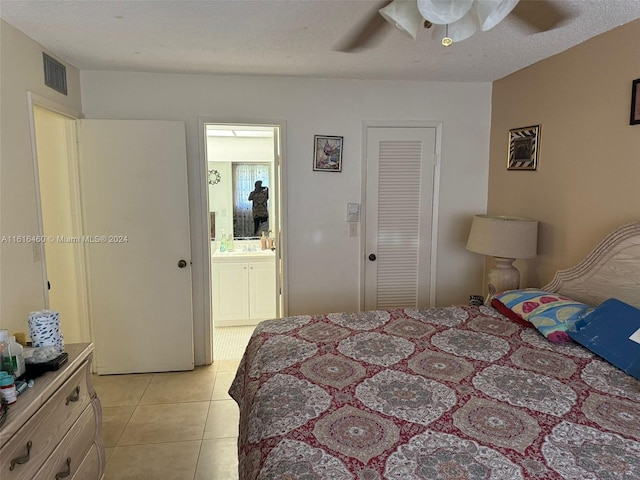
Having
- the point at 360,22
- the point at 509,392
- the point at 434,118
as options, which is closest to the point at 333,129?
the point at 434,118

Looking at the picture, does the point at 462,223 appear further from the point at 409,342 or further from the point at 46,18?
the point at 46,18

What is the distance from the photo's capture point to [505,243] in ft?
8.66

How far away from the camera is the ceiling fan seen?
140 centimetres

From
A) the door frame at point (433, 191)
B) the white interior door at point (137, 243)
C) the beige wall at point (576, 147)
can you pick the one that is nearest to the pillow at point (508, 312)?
the beige wall at point (576, 147)

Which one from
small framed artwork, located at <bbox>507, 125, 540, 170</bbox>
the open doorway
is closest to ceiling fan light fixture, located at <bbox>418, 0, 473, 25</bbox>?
small framed artwork, located at <bbox>507, 125, 540, 170</bbox>

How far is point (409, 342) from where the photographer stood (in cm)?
201

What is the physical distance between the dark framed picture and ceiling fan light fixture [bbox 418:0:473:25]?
Answer: 4.20ft

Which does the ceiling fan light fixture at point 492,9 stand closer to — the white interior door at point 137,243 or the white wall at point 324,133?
the white wall at point 324,133

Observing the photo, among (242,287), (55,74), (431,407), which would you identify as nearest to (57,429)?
(431,407)

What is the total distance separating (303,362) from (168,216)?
1.84 m

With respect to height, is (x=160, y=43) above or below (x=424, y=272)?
above

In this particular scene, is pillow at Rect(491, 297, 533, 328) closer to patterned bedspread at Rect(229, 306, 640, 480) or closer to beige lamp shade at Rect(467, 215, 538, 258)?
patterned bedspread at Rect(229, 306, 640, 480)

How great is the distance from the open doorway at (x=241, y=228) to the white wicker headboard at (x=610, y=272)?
8.70 feet

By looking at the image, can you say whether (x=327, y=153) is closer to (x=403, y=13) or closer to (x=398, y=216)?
(x=398, y=216)
